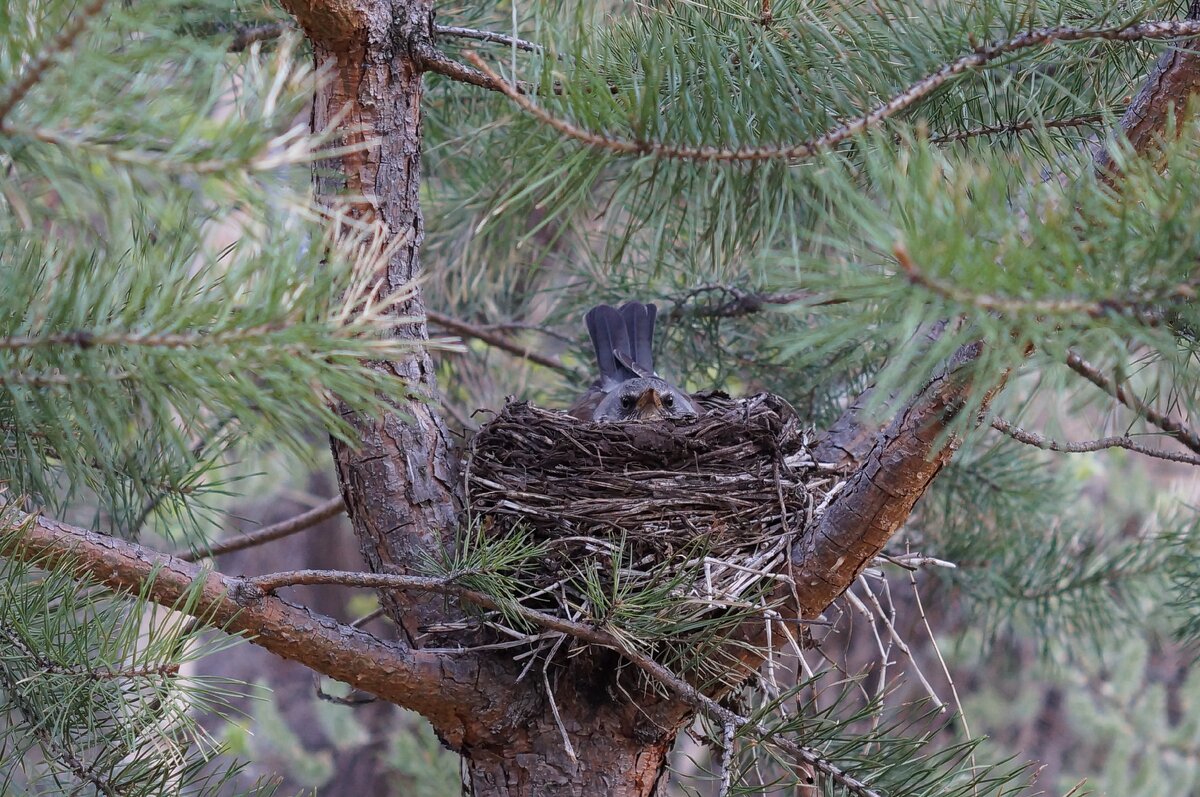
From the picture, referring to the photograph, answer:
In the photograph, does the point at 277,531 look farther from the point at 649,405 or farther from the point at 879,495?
the point at 879,495

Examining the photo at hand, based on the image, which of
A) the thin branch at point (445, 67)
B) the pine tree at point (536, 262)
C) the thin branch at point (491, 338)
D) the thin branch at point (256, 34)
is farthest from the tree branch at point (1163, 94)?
the thin branch at point (491, 338)

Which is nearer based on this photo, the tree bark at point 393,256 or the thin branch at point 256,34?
the tree bark at point 393,256

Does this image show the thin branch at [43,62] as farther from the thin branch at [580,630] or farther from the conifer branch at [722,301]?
the conifer branch at [722,301]

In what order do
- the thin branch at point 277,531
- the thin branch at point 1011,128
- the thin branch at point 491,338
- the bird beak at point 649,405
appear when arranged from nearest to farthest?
the thin branch at point 1011,128, the thin branch at point 277,531, the bird beak at point 649,405, the thin branch at point 491,338

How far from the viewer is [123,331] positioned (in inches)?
37.6

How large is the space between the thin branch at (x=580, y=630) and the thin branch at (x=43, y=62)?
81cm

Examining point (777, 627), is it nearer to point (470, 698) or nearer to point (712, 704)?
point (712, 704)

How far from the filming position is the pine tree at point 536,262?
2.78 feet

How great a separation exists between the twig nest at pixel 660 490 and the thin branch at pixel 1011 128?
0.69 meters

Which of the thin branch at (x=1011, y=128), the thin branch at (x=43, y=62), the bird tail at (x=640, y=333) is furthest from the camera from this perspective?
the bird tail at (x=640, y=333)

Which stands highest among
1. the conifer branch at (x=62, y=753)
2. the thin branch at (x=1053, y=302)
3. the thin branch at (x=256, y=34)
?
the thin branch at (x=1053, y=302)

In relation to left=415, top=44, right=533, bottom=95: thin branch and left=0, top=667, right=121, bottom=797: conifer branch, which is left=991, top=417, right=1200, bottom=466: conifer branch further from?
left=0, top=667, right=121, bottom=797: conifer branch

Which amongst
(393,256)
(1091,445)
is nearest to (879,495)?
(1091,445)

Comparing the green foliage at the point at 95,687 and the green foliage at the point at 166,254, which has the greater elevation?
the green foliage at the point at 166,254
